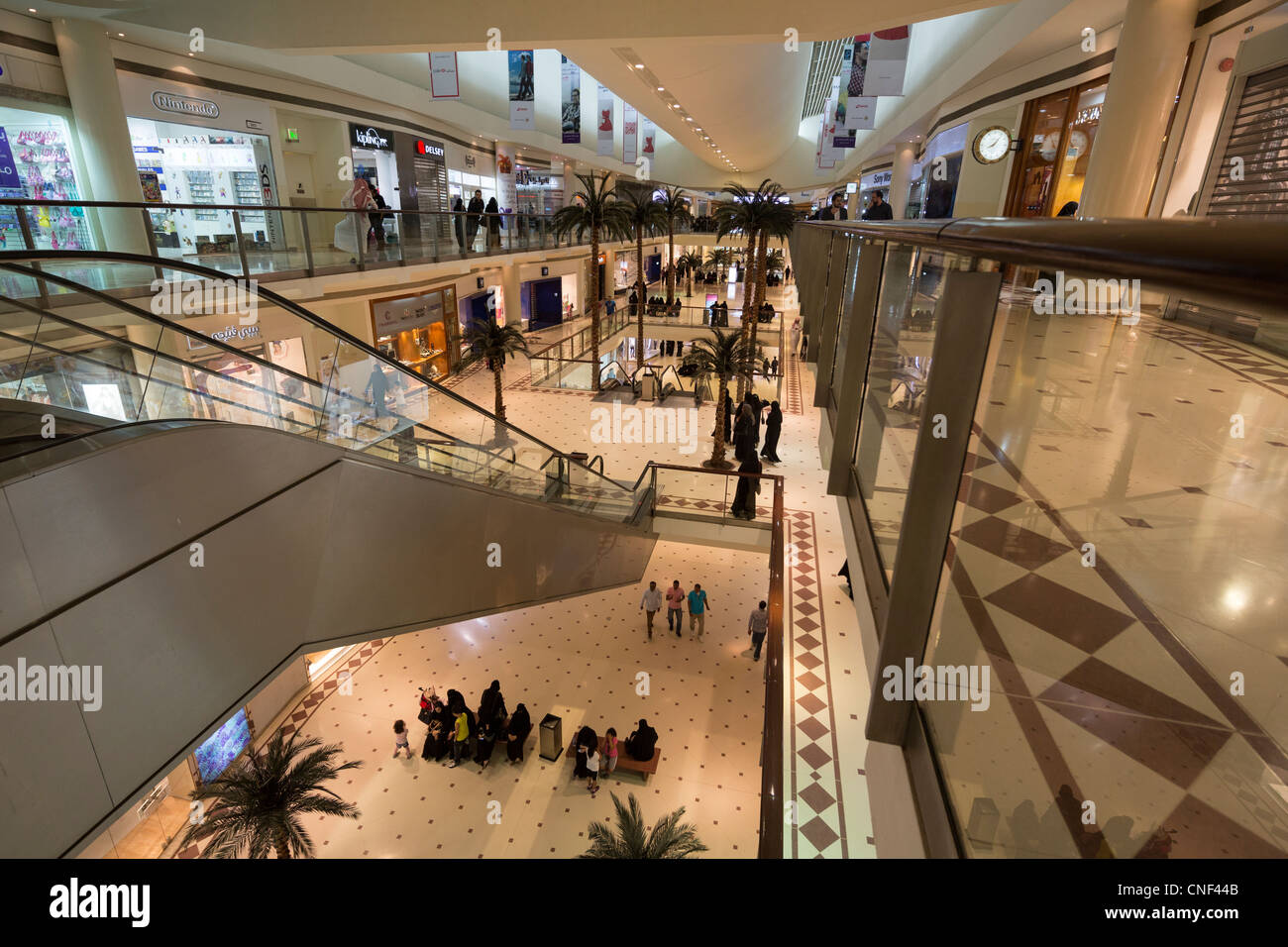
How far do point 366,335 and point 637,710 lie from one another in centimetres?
1258

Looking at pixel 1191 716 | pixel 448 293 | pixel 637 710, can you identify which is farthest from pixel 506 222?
pixel 1191 716

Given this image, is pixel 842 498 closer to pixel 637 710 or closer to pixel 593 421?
pixel 637 710

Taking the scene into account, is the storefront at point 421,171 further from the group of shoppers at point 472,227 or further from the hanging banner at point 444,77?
the hanging banner at point 444,77

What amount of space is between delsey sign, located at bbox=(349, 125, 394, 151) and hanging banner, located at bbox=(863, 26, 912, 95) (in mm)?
14122

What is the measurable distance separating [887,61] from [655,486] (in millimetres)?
8640

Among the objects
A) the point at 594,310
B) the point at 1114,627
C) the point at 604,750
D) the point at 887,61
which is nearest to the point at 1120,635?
the point at 1114,627

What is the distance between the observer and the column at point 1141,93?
20.9ft

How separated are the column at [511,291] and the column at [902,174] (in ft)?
49.7

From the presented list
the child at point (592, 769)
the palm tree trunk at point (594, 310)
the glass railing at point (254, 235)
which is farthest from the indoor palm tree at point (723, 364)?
the child at point (592, 769)

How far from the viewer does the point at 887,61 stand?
1055cm

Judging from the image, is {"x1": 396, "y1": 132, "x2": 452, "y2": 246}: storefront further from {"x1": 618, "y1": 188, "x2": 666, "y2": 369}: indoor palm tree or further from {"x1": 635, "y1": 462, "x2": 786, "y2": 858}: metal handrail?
{"x1": 635, "y1": 462, "x2": 786, "y2": 858}: metal handrail

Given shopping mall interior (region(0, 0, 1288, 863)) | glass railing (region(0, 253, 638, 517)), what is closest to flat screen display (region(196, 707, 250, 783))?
shopping mall interior (region(0, 0, 1288, 863))

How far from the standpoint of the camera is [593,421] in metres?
18.1

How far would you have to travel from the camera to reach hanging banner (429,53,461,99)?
12.9 metres
